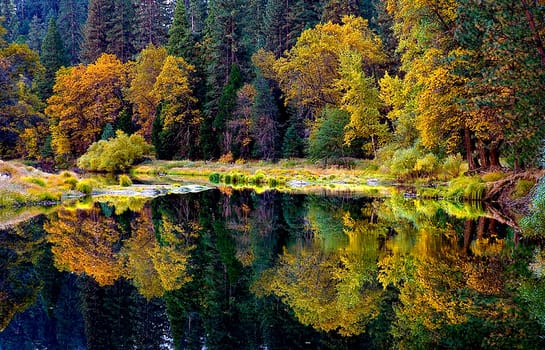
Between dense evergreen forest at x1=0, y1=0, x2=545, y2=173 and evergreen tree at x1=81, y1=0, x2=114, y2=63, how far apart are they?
198 millimetres

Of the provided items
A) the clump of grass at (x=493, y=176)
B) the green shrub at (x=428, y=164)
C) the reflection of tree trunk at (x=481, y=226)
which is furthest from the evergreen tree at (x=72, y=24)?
the reflection of tree trunk at (x=481, y=226)

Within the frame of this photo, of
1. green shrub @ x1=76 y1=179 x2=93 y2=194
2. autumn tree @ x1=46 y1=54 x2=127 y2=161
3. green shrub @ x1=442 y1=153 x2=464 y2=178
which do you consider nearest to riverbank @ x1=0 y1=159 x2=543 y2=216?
green shrub @ x1=76 y1=179 x2=93 y2=194

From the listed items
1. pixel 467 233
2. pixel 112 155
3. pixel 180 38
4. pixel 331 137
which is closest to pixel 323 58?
pixel 331 137

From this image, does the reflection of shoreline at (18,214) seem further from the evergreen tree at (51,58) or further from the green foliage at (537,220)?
the evergreen tree at (51,58)

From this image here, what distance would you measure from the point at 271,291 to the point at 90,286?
3.41m

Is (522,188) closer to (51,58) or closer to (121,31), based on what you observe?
(121,31)

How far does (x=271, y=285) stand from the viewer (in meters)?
11.5

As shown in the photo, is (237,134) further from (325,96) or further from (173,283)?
(173,283)

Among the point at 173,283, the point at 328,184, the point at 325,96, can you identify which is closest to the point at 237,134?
the point at 325,96

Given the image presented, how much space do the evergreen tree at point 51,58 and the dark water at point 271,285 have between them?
59144mm

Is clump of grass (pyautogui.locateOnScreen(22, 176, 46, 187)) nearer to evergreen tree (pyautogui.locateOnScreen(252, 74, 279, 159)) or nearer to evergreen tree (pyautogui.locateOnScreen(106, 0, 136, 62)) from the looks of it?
evergreen tree (pyautogui.locateOnScreen(252, 74, 279, 159))

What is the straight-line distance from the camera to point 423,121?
92.8 feet

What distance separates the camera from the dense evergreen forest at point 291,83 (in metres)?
21.1

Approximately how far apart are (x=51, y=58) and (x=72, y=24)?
2073 centimetres
